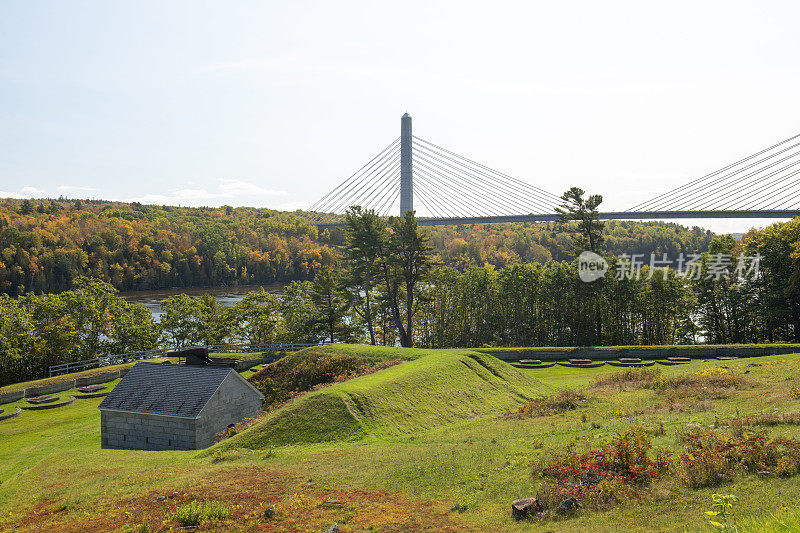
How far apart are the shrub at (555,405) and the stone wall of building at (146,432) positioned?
52.2 feet

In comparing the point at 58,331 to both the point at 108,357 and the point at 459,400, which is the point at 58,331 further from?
the point at 459,400

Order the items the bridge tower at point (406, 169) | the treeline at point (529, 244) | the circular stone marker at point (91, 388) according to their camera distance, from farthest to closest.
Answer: the treeline at point (529, 244) < the bridge tower at point (406, 169) < the circular stone marker at point (91, 388)

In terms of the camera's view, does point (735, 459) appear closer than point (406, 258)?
Yes

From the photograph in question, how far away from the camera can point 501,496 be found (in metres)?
13.3

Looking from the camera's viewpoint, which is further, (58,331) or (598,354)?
(58,331)

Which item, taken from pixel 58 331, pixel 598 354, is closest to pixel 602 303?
pixel 598 354

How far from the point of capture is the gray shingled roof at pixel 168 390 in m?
26.5

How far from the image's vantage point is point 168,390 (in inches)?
1087

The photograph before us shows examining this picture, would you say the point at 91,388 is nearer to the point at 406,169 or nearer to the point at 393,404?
the point at 393,404

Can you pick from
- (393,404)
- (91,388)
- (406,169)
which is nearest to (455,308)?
(406,169)

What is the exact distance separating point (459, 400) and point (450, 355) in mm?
6776

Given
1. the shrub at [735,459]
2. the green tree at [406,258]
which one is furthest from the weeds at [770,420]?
the green tree at [406,258]

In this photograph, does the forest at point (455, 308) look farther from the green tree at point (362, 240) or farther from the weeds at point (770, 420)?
the weeds at point (770, 420)

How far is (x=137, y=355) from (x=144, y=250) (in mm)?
69779
